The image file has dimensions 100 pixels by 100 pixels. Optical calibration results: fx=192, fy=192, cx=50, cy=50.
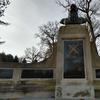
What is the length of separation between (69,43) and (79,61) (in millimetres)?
936

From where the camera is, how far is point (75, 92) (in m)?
7.46

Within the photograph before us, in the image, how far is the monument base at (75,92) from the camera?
24.3 feet

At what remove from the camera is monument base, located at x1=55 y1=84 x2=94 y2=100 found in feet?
24.3

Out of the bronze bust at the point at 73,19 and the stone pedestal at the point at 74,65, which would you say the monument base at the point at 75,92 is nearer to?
the stone pedestal at the point at 74,65

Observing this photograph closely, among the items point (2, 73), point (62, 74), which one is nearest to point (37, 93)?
point (62, 74)

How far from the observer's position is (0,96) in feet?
25.7

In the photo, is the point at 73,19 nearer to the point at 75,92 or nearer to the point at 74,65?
the point at 74,65

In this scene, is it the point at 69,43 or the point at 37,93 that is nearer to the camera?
the point at 37,93

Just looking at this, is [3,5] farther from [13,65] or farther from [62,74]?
[62,74]

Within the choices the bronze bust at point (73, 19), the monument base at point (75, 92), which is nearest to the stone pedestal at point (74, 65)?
the monument base at point (75, 92)

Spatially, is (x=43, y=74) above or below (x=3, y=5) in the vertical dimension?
below

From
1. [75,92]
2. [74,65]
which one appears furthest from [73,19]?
[75,92]

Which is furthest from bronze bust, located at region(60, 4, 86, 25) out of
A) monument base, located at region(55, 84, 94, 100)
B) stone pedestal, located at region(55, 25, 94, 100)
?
monument base, located at region(55, 84, 94, 100)

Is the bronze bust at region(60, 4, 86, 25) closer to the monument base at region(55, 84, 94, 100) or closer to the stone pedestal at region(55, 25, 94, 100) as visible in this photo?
the stone pedestal at region(55, 25, 94, 100)
